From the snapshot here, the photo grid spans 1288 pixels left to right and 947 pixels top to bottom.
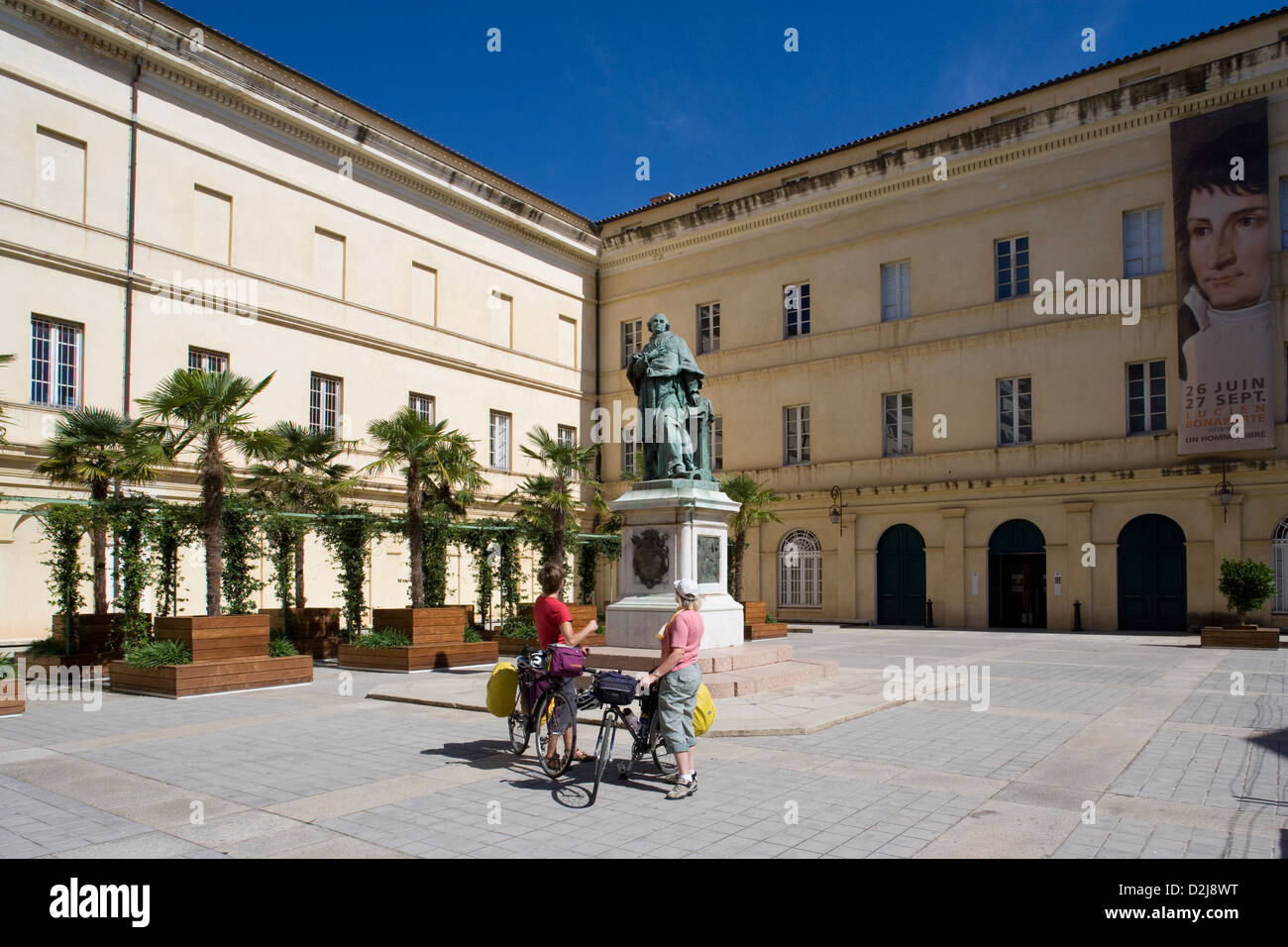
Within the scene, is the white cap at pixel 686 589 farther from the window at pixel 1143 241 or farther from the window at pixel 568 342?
the window at pixel 568 342

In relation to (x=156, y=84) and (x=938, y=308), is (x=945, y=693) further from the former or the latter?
(x=156, y=84)

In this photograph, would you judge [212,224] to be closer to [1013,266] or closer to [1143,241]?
[1013,266]

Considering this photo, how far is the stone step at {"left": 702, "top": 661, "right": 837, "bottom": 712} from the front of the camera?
1170 centimetres

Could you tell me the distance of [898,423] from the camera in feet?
100

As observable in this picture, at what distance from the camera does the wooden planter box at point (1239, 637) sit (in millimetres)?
20750

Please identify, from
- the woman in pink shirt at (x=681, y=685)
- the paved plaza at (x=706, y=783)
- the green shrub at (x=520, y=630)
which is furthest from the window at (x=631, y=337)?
the woman in pink shirt at (x=681, y=685)

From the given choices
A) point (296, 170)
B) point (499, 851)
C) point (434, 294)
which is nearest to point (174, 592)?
point (499, 851)

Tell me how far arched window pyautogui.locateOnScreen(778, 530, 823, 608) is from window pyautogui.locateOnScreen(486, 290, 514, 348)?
470 inches

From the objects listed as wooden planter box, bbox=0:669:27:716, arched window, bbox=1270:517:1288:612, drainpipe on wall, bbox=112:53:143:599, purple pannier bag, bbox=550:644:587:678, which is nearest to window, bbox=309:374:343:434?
drainpipe on wall, bbox=112:53:143:599

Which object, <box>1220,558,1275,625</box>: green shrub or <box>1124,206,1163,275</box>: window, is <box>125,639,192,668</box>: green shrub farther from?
<box>1124,206,1163,275</box>: window

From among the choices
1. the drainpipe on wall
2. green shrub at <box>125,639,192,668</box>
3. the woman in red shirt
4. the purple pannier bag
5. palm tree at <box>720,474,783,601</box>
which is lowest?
green shrub at <box>125,639,192,668</box>

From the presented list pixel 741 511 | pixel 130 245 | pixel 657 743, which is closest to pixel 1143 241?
pixel 741 511

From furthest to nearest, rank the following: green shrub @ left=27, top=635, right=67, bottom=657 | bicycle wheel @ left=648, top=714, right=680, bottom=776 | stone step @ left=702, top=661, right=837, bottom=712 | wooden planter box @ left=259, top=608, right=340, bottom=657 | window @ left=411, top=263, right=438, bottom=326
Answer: window @ left=411, top=263, right=438, bottom=326 → wooden planter box @ left=259, top=608, right=340, bottom=657 → green shrub @ left=27, top=635, right=67, bottom=657 → stone step @ left=702, top=661, right=837, bottom=712 → bicycle wheel @ left=648, top=714, right=680, bottom=776
